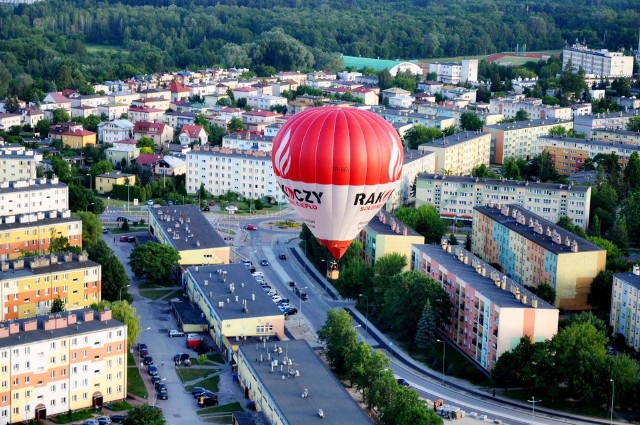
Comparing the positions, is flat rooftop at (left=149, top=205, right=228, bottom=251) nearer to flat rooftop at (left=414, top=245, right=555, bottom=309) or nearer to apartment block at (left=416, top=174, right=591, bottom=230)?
flat rooftop at (left=414, top=245, right=555, bottom=309)

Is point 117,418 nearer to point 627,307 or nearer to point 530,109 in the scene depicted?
point 627,307

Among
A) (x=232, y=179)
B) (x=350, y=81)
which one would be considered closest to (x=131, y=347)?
(x=232, y=179)

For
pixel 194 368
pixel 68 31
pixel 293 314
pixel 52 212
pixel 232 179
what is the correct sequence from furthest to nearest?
pixel 68 31 < pixel 232 179 < pixel 52 212 < pixel 293 314 < pixel 194 368

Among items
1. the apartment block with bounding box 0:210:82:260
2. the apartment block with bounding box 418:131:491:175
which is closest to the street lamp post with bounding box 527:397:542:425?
the apartment block with bounding box 0:210:82:260

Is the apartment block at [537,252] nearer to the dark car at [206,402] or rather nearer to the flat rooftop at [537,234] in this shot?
the flat rooftop at [537,234]

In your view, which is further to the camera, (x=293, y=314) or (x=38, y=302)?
(x=293, y=314)

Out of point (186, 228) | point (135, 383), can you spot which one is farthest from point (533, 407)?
point (186, 228)

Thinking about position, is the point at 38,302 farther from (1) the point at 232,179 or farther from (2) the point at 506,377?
(1) the point at 232,179
